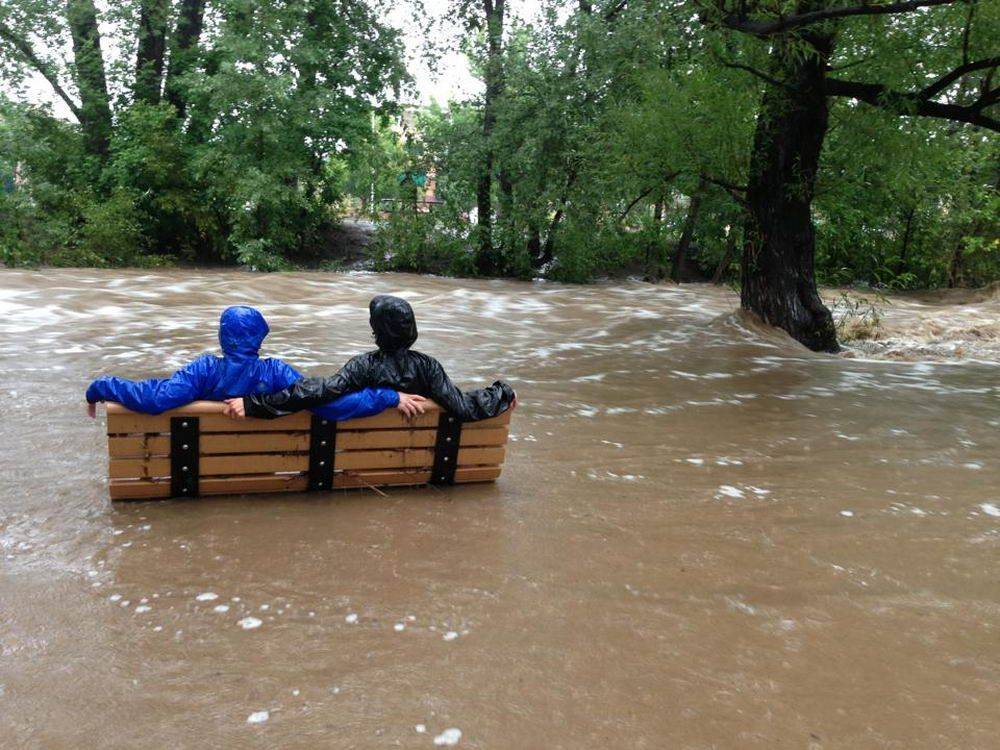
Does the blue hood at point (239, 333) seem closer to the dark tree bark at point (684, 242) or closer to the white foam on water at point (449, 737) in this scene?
the white foam on water at point (449, 737)

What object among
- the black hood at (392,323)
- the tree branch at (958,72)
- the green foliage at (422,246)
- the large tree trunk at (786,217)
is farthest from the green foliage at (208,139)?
the black hood at (392,323)

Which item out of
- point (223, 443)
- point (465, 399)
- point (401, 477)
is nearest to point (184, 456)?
point (223, 443)

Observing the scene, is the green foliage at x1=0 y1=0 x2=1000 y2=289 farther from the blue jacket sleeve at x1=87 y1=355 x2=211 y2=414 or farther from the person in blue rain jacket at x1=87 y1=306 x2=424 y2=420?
the blue jacket sleeve at x1=87 y1=355 x2=211 y2=414

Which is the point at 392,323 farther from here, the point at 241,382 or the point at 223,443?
the point at 223,443

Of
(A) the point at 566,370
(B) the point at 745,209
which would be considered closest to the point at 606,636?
(A) the point at 566,370

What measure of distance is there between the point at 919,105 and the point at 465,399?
7.89 meters

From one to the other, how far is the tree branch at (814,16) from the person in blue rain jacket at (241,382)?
18.6ft

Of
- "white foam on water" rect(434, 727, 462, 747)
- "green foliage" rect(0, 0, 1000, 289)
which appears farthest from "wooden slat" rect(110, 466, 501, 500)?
"green foliage" rect(0, 0, 1000, 289)

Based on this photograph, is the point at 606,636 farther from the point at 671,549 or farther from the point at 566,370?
the point at 566,370

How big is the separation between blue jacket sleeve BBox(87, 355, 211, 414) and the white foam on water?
8.19ft

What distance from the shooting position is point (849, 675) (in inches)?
128

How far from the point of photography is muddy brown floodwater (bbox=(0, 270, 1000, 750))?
2.88m

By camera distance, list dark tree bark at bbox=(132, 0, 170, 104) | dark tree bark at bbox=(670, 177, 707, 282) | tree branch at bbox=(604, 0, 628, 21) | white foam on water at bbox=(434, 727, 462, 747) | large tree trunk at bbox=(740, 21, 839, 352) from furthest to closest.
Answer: dark tree bark at bbox=(132, 0, 170, 104), dark tree bark at bbox=(670, 177, 707, 282), tree branch at bbox=(604, 0, 628, 21), large tree trunk at bbox=(740, 21, 839, 352), white foam on water at bbox=(434, 727, 462, 747)

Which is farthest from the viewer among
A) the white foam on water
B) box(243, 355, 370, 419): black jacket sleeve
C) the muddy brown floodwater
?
box(243, 355, 370, 419): black jacket sleeve
